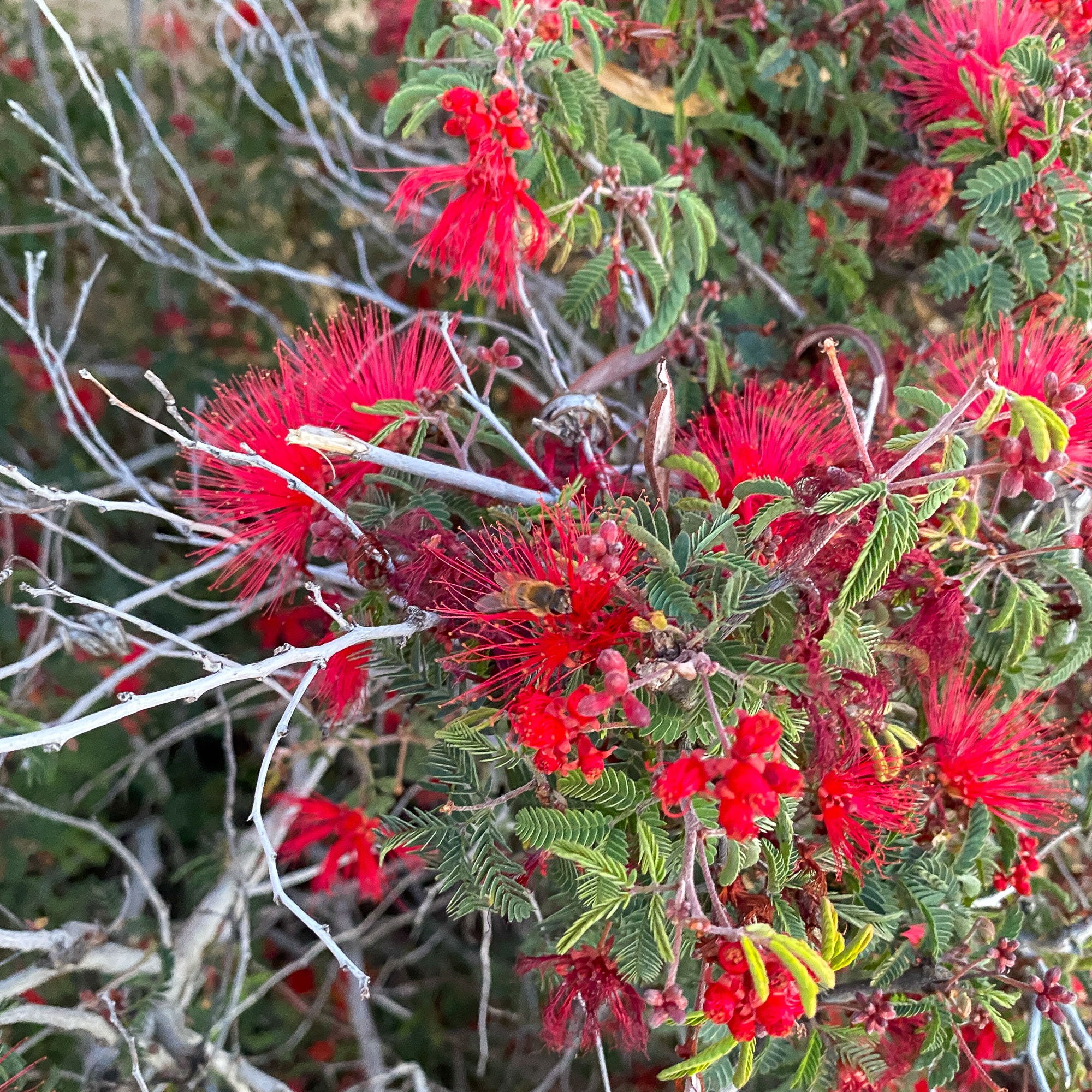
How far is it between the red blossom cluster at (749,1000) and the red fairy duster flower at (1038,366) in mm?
416

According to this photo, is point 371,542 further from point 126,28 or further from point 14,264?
point 126,28

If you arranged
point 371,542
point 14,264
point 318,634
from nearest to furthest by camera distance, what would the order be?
1. point 371,542
2. point 318,634
3. point 14,264

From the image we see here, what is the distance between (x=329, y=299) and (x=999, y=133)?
4.25 ft

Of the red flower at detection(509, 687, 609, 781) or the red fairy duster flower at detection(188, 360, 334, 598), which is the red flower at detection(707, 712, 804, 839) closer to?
the red flower at detection(509, 687, 609, 781)

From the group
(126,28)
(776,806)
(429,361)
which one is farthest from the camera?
(126,28)

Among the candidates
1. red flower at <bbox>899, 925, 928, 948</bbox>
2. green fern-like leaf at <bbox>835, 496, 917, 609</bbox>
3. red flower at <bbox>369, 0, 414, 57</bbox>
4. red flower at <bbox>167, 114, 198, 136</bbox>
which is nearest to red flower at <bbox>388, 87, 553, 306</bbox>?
green fern-like leaf at <bbox>835, 496, 917, 609</bbox>

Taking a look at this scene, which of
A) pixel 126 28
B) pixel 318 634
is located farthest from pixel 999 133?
pixel 126 28

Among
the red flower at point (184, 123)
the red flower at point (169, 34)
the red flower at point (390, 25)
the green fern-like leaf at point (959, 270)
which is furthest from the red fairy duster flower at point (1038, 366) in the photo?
the red flower at point (169, 34)

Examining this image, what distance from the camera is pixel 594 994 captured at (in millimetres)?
644

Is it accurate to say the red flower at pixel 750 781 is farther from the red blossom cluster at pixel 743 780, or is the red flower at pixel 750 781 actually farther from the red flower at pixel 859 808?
the red flower at pixel 859 808

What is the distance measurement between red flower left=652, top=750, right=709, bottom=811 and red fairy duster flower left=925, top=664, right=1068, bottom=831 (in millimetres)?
349

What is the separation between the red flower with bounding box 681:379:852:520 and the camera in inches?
28.3

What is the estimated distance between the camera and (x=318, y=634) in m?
1.28

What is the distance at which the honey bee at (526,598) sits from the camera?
59 cm
